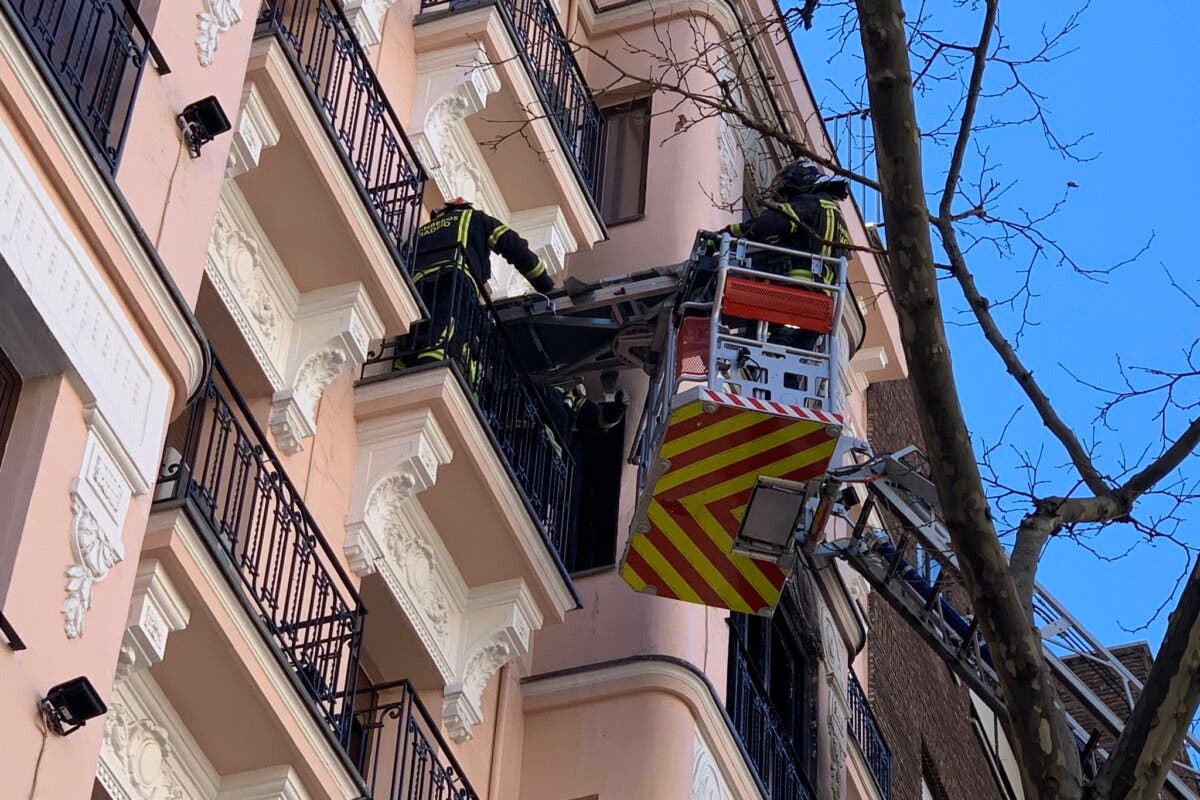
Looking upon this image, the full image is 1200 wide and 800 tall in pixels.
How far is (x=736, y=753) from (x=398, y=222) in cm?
455

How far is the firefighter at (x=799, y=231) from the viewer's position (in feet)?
56.6

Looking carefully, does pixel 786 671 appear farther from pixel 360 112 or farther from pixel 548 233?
pixel 360 112

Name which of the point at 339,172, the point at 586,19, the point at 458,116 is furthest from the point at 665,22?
the point at 339,172

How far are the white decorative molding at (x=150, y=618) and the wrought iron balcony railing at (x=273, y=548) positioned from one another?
578mm

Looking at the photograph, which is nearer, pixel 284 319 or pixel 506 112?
pixel 284 319


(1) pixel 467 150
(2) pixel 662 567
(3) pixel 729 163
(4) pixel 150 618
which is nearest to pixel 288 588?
(4) pixel 150 618

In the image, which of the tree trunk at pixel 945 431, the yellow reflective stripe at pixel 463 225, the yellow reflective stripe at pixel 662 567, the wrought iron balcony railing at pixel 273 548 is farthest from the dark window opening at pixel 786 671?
the tree trunk at pixel 945 431

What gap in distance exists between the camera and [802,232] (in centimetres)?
1734

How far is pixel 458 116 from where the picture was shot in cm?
1800

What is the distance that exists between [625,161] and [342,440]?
659cm

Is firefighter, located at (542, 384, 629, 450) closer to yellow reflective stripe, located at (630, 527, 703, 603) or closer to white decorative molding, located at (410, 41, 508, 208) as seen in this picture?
white decorative molding, located at (410, 41, 508, 208)

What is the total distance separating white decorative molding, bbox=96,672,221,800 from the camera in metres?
12.1

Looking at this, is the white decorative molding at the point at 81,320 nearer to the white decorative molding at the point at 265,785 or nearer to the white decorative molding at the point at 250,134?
the white decorative molding at the point at 265,785

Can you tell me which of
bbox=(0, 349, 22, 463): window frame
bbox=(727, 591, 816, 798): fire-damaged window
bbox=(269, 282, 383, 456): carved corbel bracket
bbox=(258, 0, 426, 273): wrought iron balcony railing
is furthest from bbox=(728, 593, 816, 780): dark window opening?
bbox=(0, 349, 22, 463): window frame
